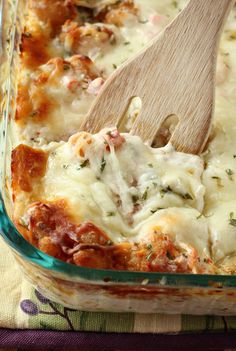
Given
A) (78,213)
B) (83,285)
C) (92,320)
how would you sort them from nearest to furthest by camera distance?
1. (83,285)
2. (78,213)
3. (92,320)

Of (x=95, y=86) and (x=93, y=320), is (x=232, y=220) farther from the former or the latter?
(x=95, y=86)

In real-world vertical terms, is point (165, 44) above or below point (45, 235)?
above

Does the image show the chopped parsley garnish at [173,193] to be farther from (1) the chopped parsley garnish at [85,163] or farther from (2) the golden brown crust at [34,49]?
(2) the golden brown crust at [34,49]

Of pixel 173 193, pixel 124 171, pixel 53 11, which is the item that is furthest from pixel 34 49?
pixel 173 193

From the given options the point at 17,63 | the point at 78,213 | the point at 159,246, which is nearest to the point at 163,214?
the point at 159,246

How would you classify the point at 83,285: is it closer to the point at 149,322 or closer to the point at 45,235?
the point at 45,235

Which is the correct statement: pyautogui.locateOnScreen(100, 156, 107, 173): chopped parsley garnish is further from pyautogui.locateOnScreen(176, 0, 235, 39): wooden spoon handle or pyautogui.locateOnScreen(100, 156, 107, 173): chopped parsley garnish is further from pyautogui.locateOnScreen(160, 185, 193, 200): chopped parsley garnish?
pyautogui.locateOnScreen(176, 0, 235, 39): wooden spoon handle

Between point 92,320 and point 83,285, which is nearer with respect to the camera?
point 83,285

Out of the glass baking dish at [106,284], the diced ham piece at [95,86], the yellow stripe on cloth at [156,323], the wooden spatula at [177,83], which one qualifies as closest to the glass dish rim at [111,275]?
the glass baking dish at [106,284]
